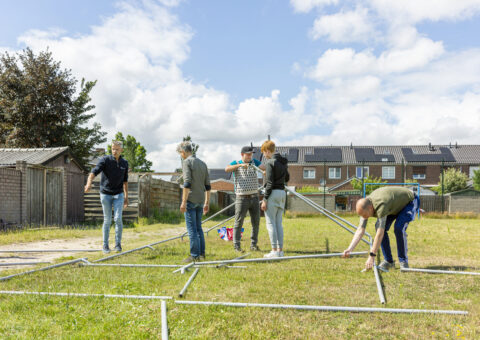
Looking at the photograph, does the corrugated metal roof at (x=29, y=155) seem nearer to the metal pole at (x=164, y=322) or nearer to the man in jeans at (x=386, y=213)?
the metal pole at (x=164, y=322)

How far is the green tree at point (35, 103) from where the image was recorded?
2016 cm

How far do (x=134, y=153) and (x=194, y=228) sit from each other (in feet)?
126

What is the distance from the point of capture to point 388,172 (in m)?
43.8

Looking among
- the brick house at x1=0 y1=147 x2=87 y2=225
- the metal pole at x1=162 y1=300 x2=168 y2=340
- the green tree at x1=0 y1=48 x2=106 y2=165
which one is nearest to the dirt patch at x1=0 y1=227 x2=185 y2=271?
the metal pole at x1=162 y1=300 x2=168 y2=340

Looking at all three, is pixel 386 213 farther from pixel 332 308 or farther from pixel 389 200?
pixel 332 308

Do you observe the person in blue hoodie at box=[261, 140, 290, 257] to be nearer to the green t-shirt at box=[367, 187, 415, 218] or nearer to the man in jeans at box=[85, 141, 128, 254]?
the green t-shirt at box=[367, 187, 415, 218]

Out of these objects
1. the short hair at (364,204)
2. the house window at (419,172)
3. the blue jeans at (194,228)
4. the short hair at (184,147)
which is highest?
the house window at (419,172)

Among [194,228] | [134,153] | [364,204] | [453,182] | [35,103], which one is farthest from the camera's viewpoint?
[134,153]

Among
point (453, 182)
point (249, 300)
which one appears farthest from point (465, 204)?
point (249, 300)

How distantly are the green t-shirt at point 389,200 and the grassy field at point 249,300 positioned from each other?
77 cm

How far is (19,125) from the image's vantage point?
20.4m

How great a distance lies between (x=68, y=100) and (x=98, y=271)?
19.1 meters

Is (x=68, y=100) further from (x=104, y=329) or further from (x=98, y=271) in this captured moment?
(x=104, y=329)

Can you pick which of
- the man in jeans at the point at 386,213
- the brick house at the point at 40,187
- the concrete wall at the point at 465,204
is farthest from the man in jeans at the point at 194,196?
the concrete wall at the point at 465,204
